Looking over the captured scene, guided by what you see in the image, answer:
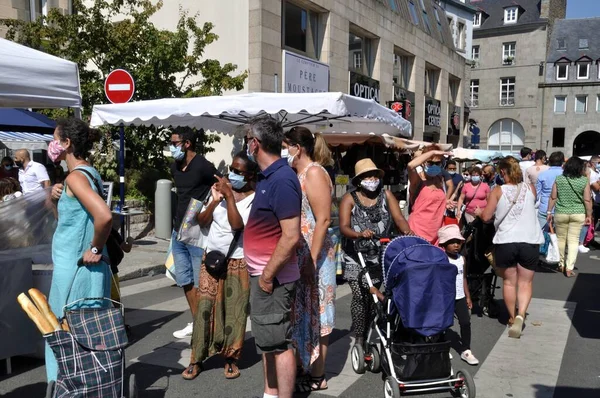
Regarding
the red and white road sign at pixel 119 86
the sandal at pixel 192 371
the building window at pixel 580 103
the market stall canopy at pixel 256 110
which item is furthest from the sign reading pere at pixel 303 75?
the building window at pixel 580 103

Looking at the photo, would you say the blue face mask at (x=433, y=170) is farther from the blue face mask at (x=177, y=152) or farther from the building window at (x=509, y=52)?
the building window at (x=509, y=52)

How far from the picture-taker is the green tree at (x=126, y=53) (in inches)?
470

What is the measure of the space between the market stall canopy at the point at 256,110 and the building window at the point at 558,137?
50.0 meters

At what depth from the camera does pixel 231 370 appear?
15.4 feet

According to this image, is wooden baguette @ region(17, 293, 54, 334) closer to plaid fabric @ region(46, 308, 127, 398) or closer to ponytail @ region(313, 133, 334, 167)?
plaid fabric @ region(46, 308, 127, 398)

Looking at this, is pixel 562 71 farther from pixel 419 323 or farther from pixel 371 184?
pixel 419 323

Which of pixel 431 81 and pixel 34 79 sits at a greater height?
pixel 431 81

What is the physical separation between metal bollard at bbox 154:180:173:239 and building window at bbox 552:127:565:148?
50139 millimetres

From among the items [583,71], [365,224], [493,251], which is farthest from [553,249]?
[583,71]

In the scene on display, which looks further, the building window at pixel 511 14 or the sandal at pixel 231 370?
the building window at pixel 511 14

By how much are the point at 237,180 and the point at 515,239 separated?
3.32m

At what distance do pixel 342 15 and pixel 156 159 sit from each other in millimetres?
8397

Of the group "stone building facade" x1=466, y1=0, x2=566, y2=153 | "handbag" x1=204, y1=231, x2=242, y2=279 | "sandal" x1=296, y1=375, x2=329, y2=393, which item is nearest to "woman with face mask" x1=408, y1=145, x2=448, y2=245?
"sandal" x1=296, y1=375, x2=329, y2=393

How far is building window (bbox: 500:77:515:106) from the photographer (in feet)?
176
